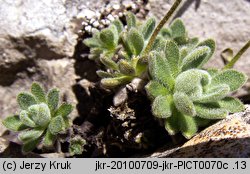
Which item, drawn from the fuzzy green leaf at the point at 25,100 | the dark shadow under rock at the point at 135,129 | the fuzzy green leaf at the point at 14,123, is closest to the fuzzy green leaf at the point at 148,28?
the dark shadow under rock at the point at 135,129

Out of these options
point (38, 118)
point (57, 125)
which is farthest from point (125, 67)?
point (38, 118)

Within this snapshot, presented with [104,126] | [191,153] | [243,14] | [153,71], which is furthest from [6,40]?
[243,14]

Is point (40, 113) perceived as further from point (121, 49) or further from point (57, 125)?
point (121, 49)

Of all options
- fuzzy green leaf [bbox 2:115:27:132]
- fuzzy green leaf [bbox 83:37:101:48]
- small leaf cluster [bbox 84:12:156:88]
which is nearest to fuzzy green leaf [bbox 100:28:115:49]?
small leaf cluster [bbox 84:12:156:88]

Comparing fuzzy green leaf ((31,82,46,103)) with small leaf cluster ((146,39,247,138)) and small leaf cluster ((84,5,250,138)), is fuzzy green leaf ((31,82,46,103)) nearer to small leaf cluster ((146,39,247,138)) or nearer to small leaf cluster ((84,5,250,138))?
small leaf cluster ((84,5,250,138))

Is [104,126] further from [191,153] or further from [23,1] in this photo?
[23,1]
